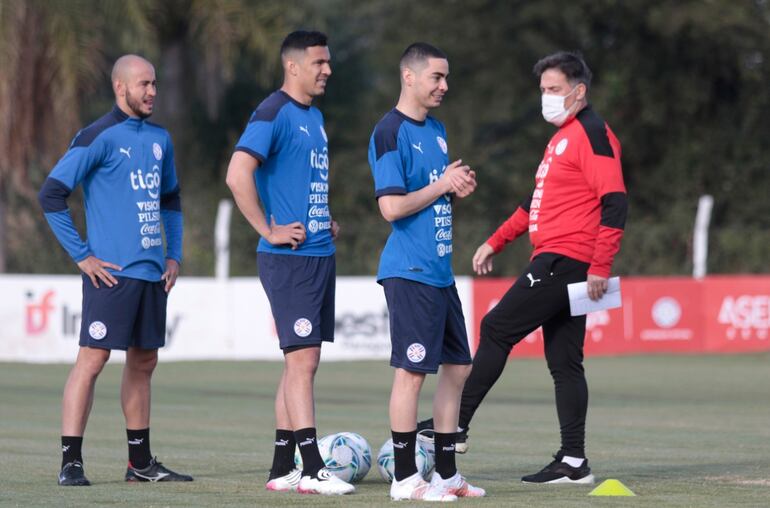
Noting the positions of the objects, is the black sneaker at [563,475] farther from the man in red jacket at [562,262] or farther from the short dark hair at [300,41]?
the short dark hair at [300,41]

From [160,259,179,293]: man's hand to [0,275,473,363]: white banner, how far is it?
39.1 feet

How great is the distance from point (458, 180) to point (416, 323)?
2.29 feet

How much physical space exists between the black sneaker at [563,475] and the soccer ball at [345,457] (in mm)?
844

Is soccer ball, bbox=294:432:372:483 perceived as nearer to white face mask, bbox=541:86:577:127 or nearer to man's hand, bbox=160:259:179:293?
man's hand, bbox=160:259:179:293

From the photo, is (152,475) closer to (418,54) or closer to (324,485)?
(324,485)

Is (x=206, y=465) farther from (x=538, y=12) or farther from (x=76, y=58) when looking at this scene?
(x=538, y=12)

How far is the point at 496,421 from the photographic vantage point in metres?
12.1

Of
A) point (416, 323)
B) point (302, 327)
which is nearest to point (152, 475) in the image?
point (302, 327)

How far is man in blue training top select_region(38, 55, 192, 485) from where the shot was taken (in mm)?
7742

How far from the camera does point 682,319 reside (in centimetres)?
2195

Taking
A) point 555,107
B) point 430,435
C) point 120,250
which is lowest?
point 430,435

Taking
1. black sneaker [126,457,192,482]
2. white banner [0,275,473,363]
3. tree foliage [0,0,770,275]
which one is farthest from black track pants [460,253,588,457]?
tree foliage [0,0,770,275]

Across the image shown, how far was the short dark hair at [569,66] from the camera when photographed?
795cm

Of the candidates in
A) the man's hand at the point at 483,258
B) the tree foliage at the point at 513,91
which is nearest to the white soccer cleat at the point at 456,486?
the man's hand at the point at 483,258
